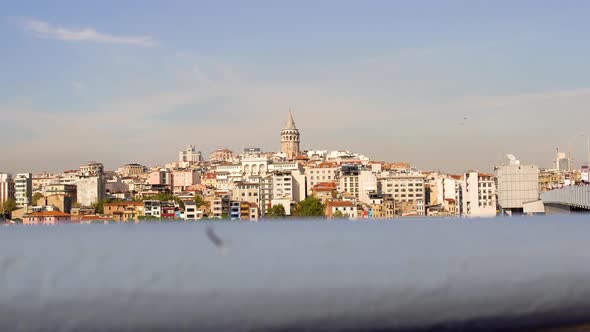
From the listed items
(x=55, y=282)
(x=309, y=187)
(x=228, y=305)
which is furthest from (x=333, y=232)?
(x=309, y=187)

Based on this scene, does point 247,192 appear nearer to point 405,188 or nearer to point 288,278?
point 405,188

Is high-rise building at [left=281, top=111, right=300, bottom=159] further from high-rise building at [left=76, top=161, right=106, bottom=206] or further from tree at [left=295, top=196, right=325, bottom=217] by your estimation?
tree at [left=295, top=196, right=325, bottom=217]

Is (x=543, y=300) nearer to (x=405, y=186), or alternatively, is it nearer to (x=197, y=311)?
(x=197, y=311)

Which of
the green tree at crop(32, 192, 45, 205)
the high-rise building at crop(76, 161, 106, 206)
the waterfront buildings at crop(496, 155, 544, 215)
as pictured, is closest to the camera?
the waterfront buildings at crop(496, 155, 544, 215)

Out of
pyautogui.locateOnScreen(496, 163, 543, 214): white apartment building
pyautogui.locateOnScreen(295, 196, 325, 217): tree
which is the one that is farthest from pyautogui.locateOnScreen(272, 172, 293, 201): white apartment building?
pyautogui.locateOnScreen(496, 163, 543, 214): white apartment building

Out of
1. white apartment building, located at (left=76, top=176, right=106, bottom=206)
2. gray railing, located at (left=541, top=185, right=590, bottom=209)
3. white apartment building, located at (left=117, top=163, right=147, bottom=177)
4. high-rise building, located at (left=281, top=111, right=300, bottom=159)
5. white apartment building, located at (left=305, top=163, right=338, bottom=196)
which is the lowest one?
gray railing, located at (left=541, top=185, right=590, bottom=209)

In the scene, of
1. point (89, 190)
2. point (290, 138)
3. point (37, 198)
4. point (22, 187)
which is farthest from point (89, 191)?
point (290, 138)

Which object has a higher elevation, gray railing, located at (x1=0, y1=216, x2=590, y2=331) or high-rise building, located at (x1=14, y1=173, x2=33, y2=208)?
high-rise building, located at (x1=14, y1=173, x2=33, y2=208)
